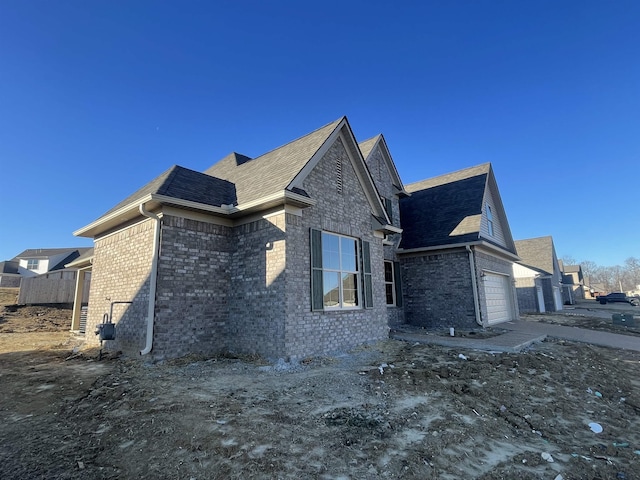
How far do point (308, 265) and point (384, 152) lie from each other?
9.37 m

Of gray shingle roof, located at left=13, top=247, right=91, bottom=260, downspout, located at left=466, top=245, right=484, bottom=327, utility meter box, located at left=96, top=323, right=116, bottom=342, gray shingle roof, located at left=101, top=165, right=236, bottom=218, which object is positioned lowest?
utility meter box, located at left=96, top=323, right=116, bottom=342

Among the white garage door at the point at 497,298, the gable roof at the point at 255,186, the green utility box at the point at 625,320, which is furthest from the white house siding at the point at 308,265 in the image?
the green utility box at the point at 625,320

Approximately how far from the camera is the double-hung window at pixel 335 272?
8.62 meters

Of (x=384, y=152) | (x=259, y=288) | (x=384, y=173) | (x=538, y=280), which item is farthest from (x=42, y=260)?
(x=538, y=280)

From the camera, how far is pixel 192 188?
9.05 metres

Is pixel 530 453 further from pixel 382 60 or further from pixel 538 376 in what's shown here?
pixel 382 60

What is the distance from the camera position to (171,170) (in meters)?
9.71

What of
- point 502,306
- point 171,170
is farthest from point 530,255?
point 171,170

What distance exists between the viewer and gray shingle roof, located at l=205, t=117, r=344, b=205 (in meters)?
8.66

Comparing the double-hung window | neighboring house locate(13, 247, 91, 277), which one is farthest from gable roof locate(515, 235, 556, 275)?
neighboring house locate(13, 247, 91, 277)

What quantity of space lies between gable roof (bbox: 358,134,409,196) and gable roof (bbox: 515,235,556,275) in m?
20.6

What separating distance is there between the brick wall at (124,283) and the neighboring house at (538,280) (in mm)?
26890

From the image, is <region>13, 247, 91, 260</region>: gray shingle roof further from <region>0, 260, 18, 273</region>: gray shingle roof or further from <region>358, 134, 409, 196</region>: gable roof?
<region>358, 134, 409, 196</region>: gable roof

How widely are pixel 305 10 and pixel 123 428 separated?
500 inches
